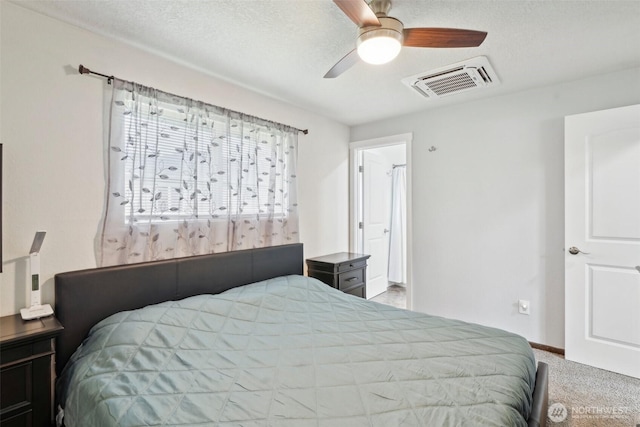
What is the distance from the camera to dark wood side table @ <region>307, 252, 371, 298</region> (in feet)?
10.2

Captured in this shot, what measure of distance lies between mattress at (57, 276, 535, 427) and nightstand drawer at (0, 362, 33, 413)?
0.15 m

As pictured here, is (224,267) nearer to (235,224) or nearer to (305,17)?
(235,224)

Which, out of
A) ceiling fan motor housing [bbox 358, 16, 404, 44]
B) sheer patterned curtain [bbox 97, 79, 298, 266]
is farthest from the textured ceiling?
sheer patterned curtain [bbox 97, 79, 298, 266]

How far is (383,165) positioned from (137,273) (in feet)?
12.1

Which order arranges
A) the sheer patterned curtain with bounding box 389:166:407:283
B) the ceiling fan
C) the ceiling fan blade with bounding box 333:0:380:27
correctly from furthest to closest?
1. the sheer patterned curtain with bounding box 389:166:407:283
2. the ceiling fan
3. the ceiling fan blade with bounding box 333:0:380:27

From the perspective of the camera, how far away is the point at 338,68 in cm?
192

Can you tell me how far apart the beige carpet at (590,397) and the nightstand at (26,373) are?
9.10ft

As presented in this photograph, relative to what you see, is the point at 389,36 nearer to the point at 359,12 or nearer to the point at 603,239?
the point at 359,12

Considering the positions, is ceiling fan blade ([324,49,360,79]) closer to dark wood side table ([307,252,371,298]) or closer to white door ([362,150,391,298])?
dark wood side table ([307,252,371,298])

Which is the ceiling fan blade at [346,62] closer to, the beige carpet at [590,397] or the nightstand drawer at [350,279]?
the nightstand drawer at [350,279]

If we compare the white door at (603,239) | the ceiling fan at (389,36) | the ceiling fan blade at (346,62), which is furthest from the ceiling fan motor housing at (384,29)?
the white door at (603,239)

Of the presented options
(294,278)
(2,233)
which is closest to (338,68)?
(294,278)

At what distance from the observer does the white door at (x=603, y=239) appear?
2.34 metres

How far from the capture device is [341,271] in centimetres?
318
